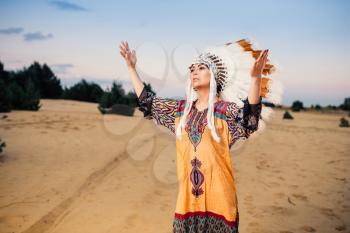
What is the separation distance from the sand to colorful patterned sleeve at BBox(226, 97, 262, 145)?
7.57 feet

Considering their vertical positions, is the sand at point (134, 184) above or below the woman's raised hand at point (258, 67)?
below

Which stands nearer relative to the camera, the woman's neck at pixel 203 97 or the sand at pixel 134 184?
the woman's neck at pixel 203 97

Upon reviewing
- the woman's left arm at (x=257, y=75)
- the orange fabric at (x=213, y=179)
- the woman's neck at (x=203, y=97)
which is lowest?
the orange fabric at (x=213, y=179)

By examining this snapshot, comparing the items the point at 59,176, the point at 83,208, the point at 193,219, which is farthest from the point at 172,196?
the point at 193,219

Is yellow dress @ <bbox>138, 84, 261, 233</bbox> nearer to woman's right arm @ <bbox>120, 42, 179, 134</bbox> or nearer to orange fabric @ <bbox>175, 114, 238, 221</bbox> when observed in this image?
orange fabric @ <bbox>175, 114, 238, 221</bbox>

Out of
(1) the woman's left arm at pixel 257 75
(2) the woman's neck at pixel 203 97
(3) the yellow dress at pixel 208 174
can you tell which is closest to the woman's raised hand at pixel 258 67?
(1) the woman's left arm at pixel 257 75

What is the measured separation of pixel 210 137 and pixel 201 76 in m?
0.49

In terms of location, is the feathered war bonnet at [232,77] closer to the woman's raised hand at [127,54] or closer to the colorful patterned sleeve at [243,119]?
the colorful patterned sleeve at [243,119]

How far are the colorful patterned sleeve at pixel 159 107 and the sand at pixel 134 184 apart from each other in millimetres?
2021

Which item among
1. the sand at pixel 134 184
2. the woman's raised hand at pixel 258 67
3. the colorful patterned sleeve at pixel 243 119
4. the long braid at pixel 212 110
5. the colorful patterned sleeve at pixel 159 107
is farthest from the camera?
the sand at pixel 134 184

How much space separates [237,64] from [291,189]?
4.15 meters

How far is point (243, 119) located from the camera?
225cm

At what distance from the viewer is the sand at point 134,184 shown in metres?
4.34

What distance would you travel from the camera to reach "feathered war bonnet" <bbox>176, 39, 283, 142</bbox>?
247 cm
